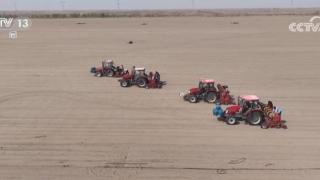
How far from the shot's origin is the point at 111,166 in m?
12.3

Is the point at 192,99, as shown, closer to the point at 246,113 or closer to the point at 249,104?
the point at 249,104

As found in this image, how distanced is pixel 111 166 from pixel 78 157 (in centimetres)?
99

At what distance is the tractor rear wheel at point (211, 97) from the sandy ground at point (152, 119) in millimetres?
553

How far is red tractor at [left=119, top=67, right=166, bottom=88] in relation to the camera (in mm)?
21297

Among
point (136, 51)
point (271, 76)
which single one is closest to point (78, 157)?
point (271, 76)

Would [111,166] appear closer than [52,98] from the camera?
Yes

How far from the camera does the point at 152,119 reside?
16.5 m

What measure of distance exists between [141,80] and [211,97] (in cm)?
359

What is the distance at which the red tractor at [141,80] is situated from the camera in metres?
21.3

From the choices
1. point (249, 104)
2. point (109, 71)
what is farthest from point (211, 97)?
point (109, 71)

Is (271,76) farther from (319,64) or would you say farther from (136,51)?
(136,51)

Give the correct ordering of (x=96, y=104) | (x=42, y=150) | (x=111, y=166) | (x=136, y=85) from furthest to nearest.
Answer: (x=136, y=85)
(x=96, y=104)
(x=42, y=150)
(x=111, y=166)

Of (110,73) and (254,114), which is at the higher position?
(110,73)

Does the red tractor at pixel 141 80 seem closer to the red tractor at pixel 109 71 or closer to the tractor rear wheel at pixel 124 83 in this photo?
the tractor rear wheel at pixel 124 83
